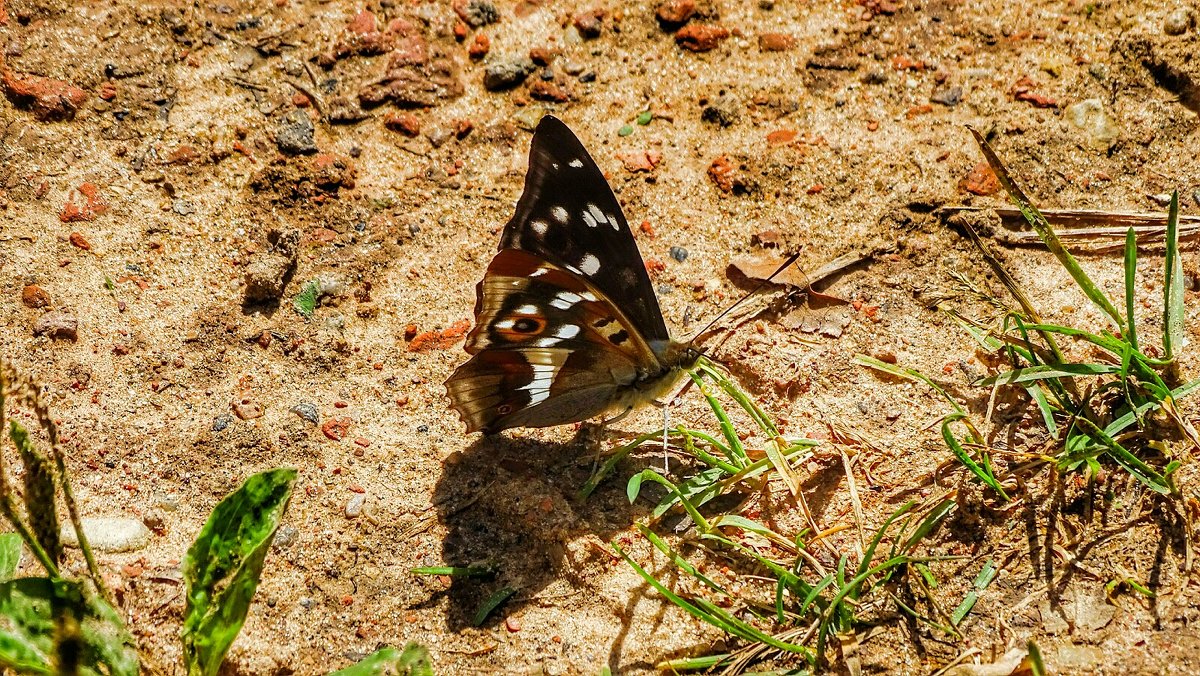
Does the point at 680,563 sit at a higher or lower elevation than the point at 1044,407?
lower

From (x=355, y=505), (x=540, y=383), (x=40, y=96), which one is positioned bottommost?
(x=355, y=505)

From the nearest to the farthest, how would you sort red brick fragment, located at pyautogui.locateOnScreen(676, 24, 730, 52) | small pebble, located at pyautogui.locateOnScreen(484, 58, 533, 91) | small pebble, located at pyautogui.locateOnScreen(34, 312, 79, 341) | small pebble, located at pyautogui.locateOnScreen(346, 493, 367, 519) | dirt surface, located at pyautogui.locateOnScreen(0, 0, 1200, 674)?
dirt surface, located at pyautogui.locateOnScreen(0, 0, 1200, 674) < small pebble, located at pyautogui.locateOnScreen(346, 493, 367, 519) < small pebble, located at pyautogui.locateOnScreen(34, 312, 79, 341) < small pebble, located at pyautogui.locateOnScreen(484, 58, 533, 91) < red brick fragment, located at pyautogui.locateOnScreen(676, 24, 730, 52)

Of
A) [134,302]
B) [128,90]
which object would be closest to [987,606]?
[134,302]

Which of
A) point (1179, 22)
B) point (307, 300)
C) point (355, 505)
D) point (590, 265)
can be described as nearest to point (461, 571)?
point (355, 505)

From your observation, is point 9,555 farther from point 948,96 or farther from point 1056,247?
point 948,96

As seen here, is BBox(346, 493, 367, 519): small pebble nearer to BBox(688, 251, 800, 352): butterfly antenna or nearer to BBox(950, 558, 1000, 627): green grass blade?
BBox(688, 251, 800, 352): butterfly antenna

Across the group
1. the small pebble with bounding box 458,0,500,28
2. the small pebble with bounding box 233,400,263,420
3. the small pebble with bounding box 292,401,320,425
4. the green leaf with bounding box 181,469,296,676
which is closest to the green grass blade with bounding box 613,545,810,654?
the green leaf with bounding box 181,469,296,676
